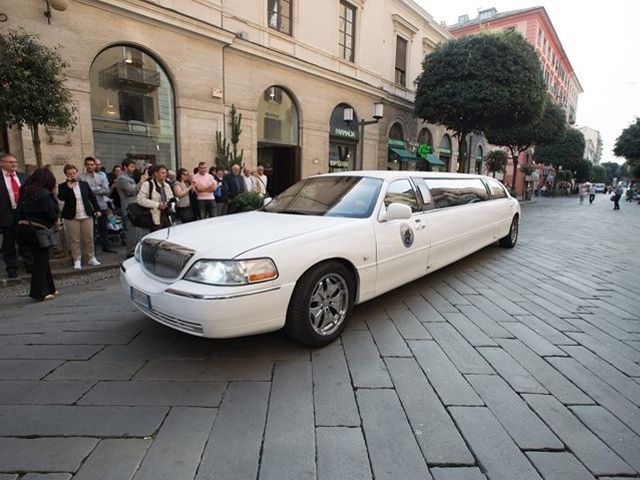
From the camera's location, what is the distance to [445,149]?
25406 mm

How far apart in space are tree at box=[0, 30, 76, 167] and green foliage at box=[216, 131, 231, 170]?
217 inches

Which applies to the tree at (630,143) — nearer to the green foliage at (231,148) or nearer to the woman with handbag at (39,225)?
the green foliage at (231,148)

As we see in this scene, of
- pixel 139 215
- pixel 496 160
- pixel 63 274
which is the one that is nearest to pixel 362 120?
pixel 139 215

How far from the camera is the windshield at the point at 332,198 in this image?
3.99 m

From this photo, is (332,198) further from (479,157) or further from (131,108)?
(479,157)

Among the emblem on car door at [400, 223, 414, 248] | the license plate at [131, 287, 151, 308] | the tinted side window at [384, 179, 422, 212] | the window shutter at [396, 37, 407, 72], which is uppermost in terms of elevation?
the window shutter at [396, 37, 407, 72]

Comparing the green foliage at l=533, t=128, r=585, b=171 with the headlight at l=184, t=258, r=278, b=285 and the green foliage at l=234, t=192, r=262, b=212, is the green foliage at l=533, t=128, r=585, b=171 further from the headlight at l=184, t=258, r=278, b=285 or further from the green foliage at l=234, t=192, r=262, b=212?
the headlight at l=184, t=258, r=278, b=285

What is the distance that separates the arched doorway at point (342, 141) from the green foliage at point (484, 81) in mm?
4328

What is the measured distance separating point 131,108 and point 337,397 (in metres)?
10.3

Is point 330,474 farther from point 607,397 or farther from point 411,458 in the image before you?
point 607,397

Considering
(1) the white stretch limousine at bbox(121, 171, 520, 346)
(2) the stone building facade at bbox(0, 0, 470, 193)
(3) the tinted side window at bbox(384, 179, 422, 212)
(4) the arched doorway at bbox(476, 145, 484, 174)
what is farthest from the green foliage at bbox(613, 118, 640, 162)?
(3) the tinted side window at bbox(384, 179, 422, 212)

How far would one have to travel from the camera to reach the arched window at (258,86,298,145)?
13.5 meters

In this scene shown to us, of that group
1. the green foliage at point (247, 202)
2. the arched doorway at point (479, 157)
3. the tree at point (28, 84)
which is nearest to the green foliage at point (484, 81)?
the arched doorway at point (479, 157)

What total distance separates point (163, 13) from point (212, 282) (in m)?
10.2
